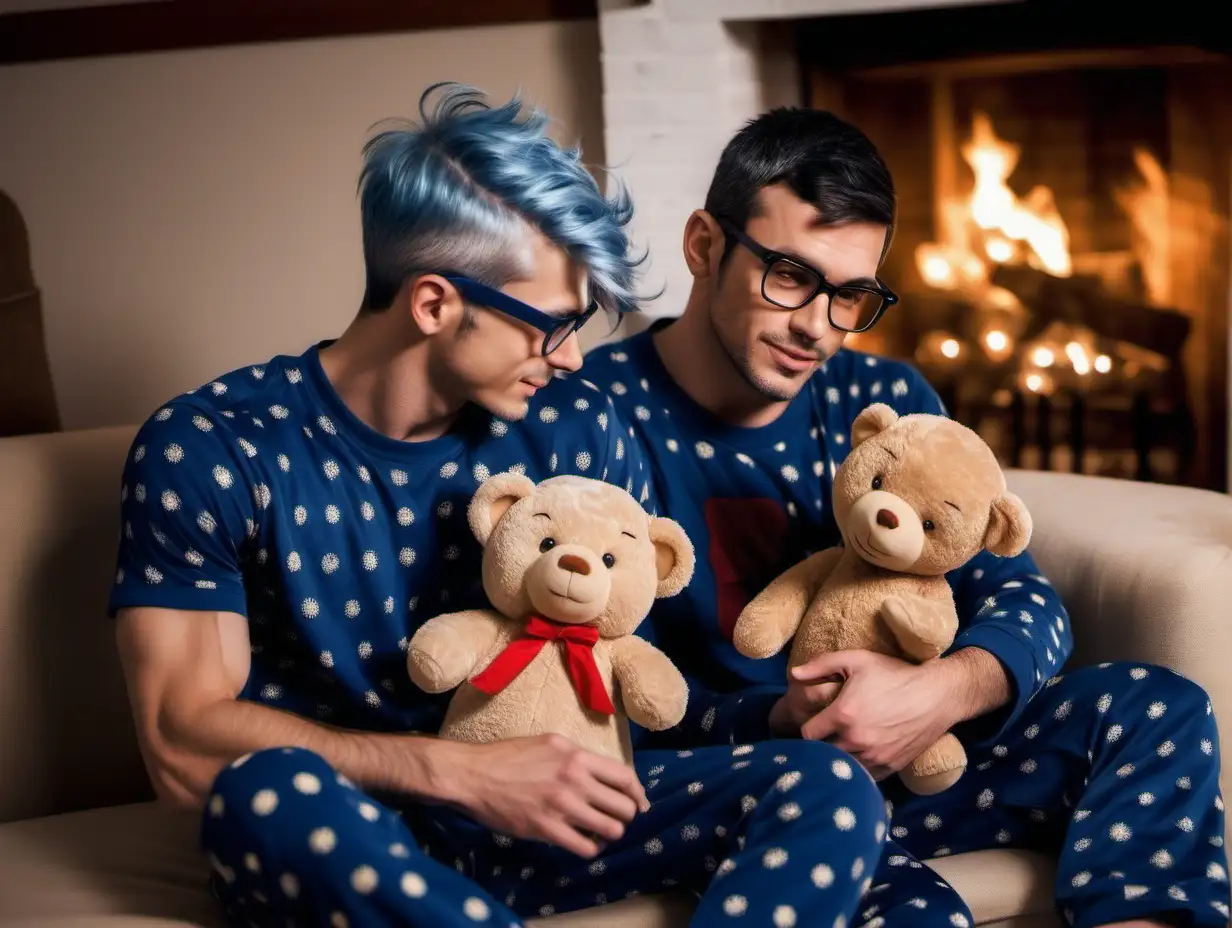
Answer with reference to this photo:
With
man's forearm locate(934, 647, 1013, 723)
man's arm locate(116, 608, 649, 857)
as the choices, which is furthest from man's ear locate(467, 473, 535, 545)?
man's forearm locate(934, 647, 1013, 723)

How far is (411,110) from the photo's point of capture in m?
2.72

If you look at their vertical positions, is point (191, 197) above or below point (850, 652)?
above

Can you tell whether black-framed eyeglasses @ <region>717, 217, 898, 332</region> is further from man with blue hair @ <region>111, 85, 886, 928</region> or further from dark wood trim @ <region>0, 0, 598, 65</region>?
dark wood trim @ <region>0, 0, 598, 65</region>

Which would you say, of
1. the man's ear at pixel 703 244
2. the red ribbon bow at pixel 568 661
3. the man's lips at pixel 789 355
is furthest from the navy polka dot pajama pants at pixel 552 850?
the man's ear at pixel 703 244

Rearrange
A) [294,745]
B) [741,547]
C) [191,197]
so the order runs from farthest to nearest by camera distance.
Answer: [191,197] → [741,547] → [294,745]


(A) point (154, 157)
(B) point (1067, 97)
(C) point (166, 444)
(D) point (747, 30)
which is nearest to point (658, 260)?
(D) point (747, 30)

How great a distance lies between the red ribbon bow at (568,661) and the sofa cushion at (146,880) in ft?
0.70

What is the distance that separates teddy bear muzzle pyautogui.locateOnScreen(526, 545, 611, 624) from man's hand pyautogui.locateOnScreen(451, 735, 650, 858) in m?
0.12

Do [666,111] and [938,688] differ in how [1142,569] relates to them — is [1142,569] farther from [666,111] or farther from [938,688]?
[666,111]

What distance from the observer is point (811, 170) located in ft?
5.26

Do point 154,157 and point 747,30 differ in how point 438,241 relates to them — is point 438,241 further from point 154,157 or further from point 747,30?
point 154,157

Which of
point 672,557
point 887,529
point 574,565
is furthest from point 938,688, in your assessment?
point 574,565

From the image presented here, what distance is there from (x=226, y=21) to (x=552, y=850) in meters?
1.90

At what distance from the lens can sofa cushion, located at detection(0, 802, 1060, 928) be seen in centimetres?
137
